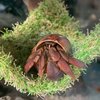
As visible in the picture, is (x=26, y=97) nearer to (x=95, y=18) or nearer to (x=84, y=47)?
(x=84, y=47)

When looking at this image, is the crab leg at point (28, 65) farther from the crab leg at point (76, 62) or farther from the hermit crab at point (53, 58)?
the crab leg at point (76, 62)

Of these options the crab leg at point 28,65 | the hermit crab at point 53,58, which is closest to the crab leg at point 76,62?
the hermit crab at point 53,58

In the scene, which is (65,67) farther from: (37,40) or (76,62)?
(37,40)

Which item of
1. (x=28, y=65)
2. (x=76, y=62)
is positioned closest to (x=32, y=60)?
(x=28, y=65)

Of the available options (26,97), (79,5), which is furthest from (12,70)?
(79,5)

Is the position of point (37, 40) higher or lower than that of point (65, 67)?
higher

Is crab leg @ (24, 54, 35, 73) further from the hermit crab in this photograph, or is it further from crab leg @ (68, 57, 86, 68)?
crab leg @ (68, 57, 86, 68)

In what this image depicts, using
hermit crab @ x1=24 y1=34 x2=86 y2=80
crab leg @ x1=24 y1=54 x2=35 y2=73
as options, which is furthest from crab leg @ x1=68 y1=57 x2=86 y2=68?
crab leg @ x1=24 y1=54 x2=35 y2=73
